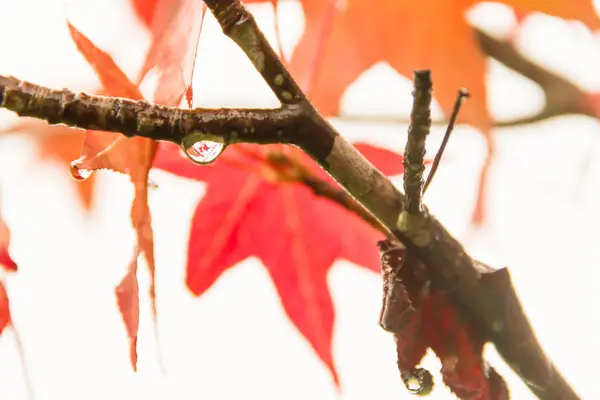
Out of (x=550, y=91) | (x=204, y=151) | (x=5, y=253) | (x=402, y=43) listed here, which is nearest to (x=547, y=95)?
(x=550, y=91)

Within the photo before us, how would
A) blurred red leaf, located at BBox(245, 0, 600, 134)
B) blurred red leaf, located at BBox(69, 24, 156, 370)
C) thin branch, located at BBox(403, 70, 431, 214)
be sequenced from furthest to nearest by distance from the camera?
1. blurred red leaf, located at BBox(245, 0, 600, 134)
2. blurred red leaf, located at BBox(69, 24, 156, 370)
3. thin branch, located at BBox(403, 70, 431, 214)

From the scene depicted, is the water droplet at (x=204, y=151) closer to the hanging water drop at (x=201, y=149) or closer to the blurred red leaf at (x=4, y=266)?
the hanging water drop at (x=201, y=149)

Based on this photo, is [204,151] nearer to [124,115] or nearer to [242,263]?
[124,115]

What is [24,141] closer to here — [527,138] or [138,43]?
[138,43]

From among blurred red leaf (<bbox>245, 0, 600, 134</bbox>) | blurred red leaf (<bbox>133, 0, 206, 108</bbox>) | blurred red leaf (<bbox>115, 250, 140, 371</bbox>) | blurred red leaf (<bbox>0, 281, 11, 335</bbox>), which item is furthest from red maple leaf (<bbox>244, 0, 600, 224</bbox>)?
blurred red leaf (<bbox>0, 281, 11, 335</bbox>)

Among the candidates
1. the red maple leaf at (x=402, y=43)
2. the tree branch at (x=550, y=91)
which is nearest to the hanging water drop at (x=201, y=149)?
the red maple leaf at (x=402, y=43)

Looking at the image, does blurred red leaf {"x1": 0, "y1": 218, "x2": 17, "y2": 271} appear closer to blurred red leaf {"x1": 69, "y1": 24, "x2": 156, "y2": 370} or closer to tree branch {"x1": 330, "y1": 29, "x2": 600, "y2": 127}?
blurred red leaf {"x1": 69, "y1": 24, "x2": 156, "y2": 370}
